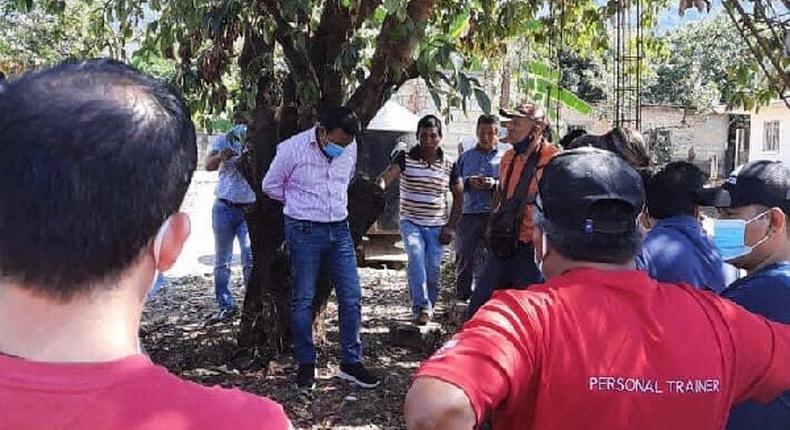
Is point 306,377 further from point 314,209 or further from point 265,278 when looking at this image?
point 314,209

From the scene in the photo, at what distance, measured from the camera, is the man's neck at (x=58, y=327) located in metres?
1.10

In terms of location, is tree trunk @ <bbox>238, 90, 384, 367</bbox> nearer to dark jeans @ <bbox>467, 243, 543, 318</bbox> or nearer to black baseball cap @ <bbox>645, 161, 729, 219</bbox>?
dark jeans @ <bbox>467, 243, 543, 318</bbox>

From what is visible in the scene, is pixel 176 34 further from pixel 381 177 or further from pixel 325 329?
pixel 325 329

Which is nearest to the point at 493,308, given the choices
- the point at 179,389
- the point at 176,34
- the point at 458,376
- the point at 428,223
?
the point at 458,376

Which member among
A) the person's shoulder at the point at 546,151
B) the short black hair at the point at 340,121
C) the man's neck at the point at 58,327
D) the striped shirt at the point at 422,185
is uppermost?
the short black hair at the point at 340,121

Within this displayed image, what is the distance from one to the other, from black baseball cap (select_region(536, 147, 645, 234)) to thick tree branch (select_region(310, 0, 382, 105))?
392 centimetres

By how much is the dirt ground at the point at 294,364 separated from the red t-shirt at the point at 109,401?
3736 mm

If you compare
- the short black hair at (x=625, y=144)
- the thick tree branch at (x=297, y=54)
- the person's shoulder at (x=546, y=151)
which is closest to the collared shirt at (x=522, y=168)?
the person's shoulder at (x=546, y=151)

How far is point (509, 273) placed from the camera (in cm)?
518

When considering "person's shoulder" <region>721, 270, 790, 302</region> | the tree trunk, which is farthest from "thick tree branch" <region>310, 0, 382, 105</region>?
"person's shoulder" <region>721, 270, 790, 302</region>

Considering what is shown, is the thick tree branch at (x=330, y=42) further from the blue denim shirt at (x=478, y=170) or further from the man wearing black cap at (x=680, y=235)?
the man wearing black cap at (x=680, y=235)

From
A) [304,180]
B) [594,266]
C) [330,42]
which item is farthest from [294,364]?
[594,266]

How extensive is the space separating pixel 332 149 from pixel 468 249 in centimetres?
250

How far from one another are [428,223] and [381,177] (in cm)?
71
